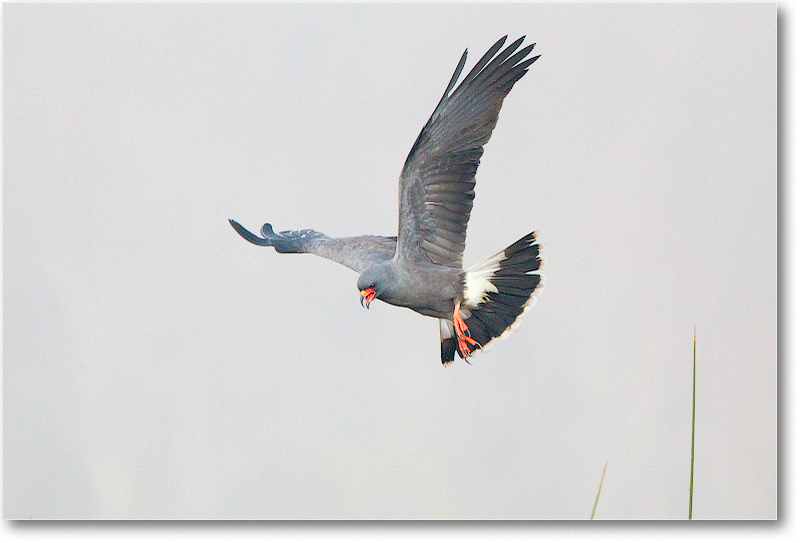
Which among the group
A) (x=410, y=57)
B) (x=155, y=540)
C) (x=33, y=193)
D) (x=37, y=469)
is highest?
(x=410, y=57)

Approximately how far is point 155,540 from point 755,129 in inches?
112

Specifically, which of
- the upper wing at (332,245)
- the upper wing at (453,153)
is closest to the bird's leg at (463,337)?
the upper wing at (453,153)

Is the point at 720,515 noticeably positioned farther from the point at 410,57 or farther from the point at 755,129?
the point at 410,57

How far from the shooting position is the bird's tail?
2732mm

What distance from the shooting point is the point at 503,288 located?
109 inches

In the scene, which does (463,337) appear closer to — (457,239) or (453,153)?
(457,239)

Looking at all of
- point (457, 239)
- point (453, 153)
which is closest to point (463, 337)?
point (457, 239)

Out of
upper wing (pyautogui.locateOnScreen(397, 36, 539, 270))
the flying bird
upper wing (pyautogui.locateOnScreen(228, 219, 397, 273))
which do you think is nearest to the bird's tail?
the flying bird

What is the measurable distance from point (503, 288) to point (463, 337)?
8.7 inches

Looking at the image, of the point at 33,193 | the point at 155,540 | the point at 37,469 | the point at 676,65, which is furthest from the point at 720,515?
the point at 33,193

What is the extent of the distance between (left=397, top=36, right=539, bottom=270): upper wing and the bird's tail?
146mm

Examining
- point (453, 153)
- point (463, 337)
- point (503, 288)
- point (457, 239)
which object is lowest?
point (463, 337)

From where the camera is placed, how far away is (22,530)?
313cm

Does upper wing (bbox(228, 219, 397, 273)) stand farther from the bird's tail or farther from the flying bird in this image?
the bird's tail
